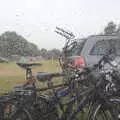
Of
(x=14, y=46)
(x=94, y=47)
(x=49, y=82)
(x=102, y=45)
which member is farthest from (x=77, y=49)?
(x=14, y=46)

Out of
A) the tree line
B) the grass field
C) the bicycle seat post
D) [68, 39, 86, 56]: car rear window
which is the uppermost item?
the tree line

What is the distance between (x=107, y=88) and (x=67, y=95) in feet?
2.78

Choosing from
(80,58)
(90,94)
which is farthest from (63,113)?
(80,58)

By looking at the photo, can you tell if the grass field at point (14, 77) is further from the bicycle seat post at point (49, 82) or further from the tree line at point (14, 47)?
the tree line at point (14, 47)

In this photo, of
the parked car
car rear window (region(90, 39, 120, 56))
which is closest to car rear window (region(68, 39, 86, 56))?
the parked car

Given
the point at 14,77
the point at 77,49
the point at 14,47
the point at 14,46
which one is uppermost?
the point at 14,46

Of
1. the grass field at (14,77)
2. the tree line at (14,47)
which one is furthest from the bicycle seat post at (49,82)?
the tree line at (14,47)

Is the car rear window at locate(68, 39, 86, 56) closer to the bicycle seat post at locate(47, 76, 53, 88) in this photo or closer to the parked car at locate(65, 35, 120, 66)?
the parked car at locate(65, 35, 120, 66)

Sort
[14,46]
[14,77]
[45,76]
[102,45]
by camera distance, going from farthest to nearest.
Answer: [14,46] → [14,77] → [102,45] → [45,76]

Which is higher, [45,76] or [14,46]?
[14,46]

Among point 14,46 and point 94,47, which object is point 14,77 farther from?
point 14,46

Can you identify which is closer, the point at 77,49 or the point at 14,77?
the point at 77,49

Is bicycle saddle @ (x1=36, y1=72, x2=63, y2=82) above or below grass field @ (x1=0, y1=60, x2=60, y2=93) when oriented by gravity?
above

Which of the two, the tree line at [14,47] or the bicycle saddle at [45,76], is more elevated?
the tree line at [14,47]
